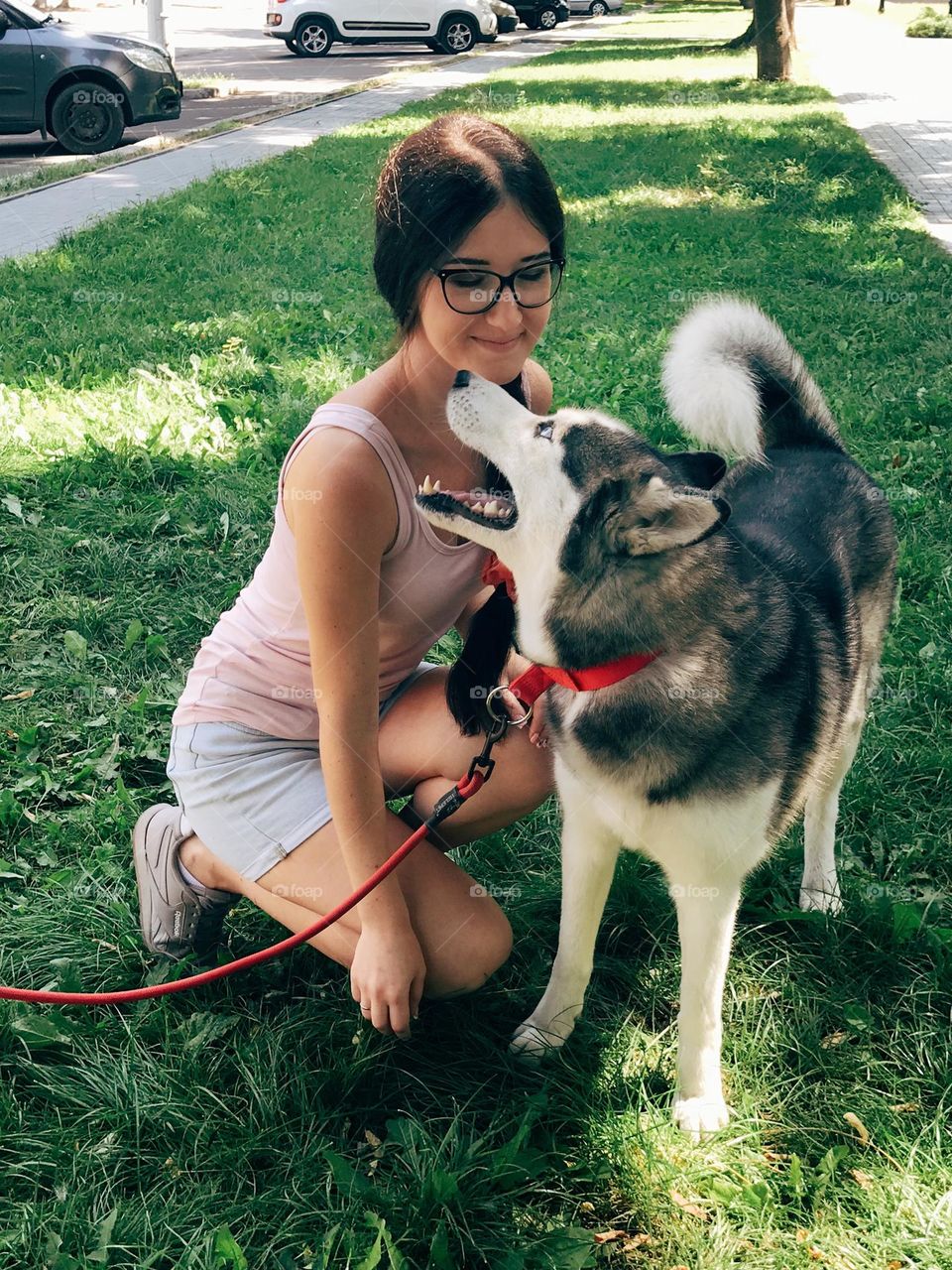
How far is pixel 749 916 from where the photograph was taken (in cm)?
263

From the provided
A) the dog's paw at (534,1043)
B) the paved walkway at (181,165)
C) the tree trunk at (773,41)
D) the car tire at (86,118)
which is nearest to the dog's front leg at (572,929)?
the dog's paw at (534,1043)

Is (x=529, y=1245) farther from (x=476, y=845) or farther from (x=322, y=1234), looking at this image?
(x=476, y=845)

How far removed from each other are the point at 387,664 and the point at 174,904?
2.33 feet

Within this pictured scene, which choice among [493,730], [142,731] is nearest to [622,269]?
[142,731]

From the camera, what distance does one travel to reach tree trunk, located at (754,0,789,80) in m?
16.6

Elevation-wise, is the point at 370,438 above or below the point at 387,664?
above

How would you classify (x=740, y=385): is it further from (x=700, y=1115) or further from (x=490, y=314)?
(x=700, y=1115)

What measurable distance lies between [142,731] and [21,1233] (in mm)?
1563

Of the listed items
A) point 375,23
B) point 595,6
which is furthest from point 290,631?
point 595,6

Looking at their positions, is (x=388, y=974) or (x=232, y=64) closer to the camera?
(x=388, y=974)

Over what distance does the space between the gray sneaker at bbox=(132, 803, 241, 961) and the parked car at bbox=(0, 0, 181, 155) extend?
10096 mm

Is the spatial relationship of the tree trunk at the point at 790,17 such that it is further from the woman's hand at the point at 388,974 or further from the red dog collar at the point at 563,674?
the woman's hand at the point at 388,974

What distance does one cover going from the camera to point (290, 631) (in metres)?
2.33

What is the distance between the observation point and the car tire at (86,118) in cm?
1078
